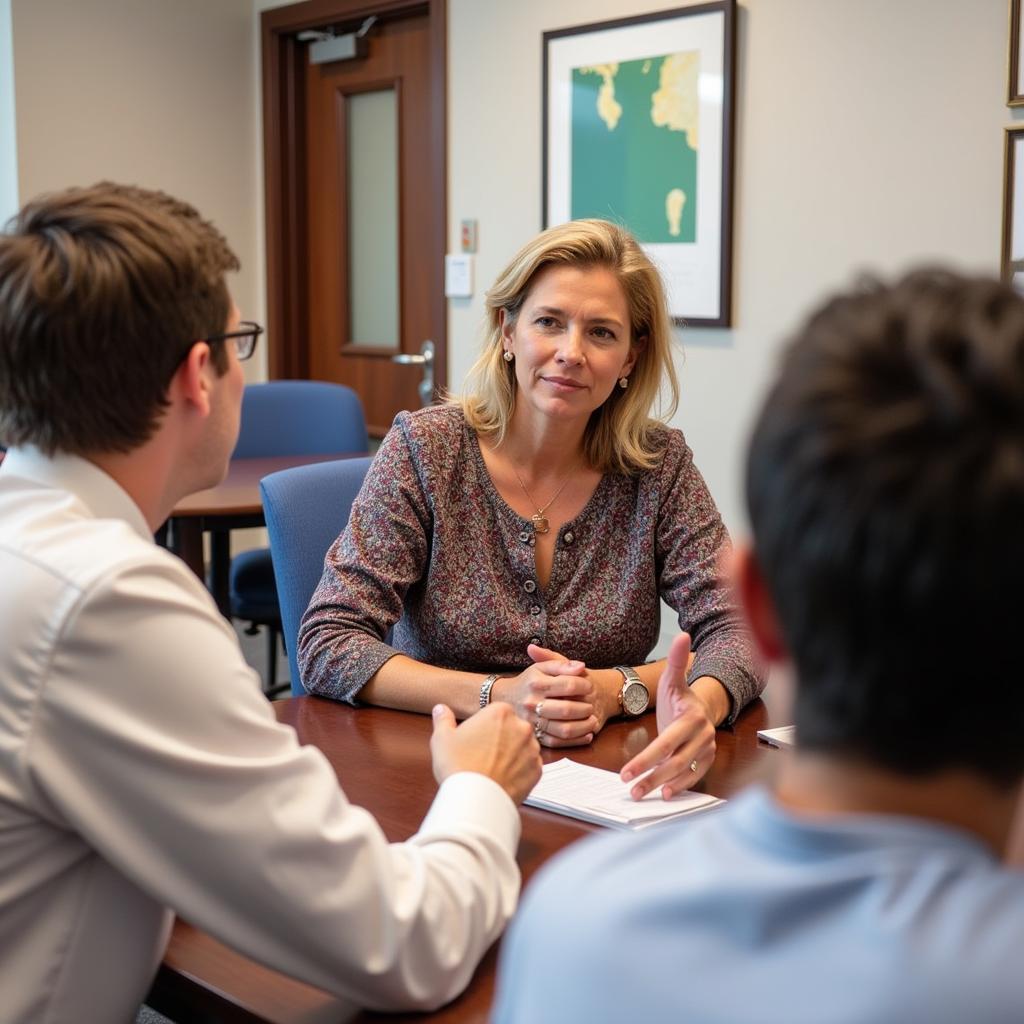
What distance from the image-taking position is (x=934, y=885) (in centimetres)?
52

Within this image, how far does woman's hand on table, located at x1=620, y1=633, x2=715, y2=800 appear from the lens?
1.38 meters

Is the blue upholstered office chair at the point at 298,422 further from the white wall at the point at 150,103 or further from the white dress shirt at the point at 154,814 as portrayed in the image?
the white dress shirt at the point at 154,814

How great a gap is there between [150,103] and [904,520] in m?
4.96

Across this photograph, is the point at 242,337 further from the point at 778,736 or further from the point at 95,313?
the point at 778,736

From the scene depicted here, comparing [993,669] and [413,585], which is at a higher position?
[993,669]

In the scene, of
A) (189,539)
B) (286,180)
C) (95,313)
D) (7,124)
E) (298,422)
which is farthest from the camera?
(286,180)

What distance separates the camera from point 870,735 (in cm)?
56

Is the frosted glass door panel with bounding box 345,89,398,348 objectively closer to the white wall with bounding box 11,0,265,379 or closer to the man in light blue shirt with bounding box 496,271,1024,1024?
the white wall with bounding box 11,0,265,379

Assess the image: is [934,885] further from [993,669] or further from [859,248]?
[859,248]

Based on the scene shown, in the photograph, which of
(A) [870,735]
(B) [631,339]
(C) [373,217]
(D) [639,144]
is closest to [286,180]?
(C) [373,217]

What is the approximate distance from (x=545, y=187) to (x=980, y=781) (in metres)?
3.77

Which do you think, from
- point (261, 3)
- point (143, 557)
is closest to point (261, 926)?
point (143, 557)

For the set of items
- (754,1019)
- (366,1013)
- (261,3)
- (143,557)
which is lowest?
(366,1013)

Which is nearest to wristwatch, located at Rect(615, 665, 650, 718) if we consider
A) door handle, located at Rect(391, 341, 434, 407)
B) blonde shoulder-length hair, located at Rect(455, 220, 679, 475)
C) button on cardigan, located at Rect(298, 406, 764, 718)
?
button on cardigan, located at Rect(298, 406, 764, 718)
